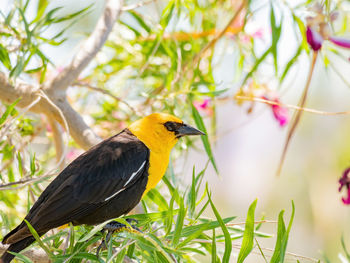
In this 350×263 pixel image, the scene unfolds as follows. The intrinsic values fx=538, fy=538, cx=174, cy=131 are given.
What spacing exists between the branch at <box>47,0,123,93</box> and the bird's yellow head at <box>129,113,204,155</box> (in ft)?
1.34

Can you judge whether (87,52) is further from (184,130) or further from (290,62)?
(290,62)

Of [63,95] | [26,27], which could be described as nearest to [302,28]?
[63,95]

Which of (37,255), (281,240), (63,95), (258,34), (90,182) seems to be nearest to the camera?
(281,240)

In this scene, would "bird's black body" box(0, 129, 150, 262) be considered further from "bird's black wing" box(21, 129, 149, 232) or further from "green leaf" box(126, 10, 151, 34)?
"green leaf" box(126, 10, 151, 34)

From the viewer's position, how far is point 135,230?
6.01ft

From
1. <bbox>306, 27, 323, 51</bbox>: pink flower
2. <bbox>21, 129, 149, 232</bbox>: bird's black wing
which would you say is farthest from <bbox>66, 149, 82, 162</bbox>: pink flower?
<bbox>306, 27, 323, 51</bbox>: pink flower

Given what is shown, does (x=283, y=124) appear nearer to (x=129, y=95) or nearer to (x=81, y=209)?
(x=129, y=95)

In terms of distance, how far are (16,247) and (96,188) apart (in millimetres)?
412

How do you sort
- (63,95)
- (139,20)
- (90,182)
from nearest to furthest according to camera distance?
(90,182), (63,95), (139,20)

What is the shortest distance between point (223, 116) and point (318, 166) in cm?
132

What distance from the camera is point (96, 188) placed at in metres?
2.23

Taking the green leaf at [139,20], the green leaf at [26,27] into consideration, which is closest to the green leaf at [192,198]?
the green leaf at [26,27]

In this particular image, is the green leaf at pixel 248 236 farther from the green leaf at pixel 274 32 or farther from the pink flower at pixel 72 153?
the pink flower at pixel 72 153

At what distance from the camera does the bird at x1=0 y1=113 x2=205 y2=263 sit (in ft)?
6.77
